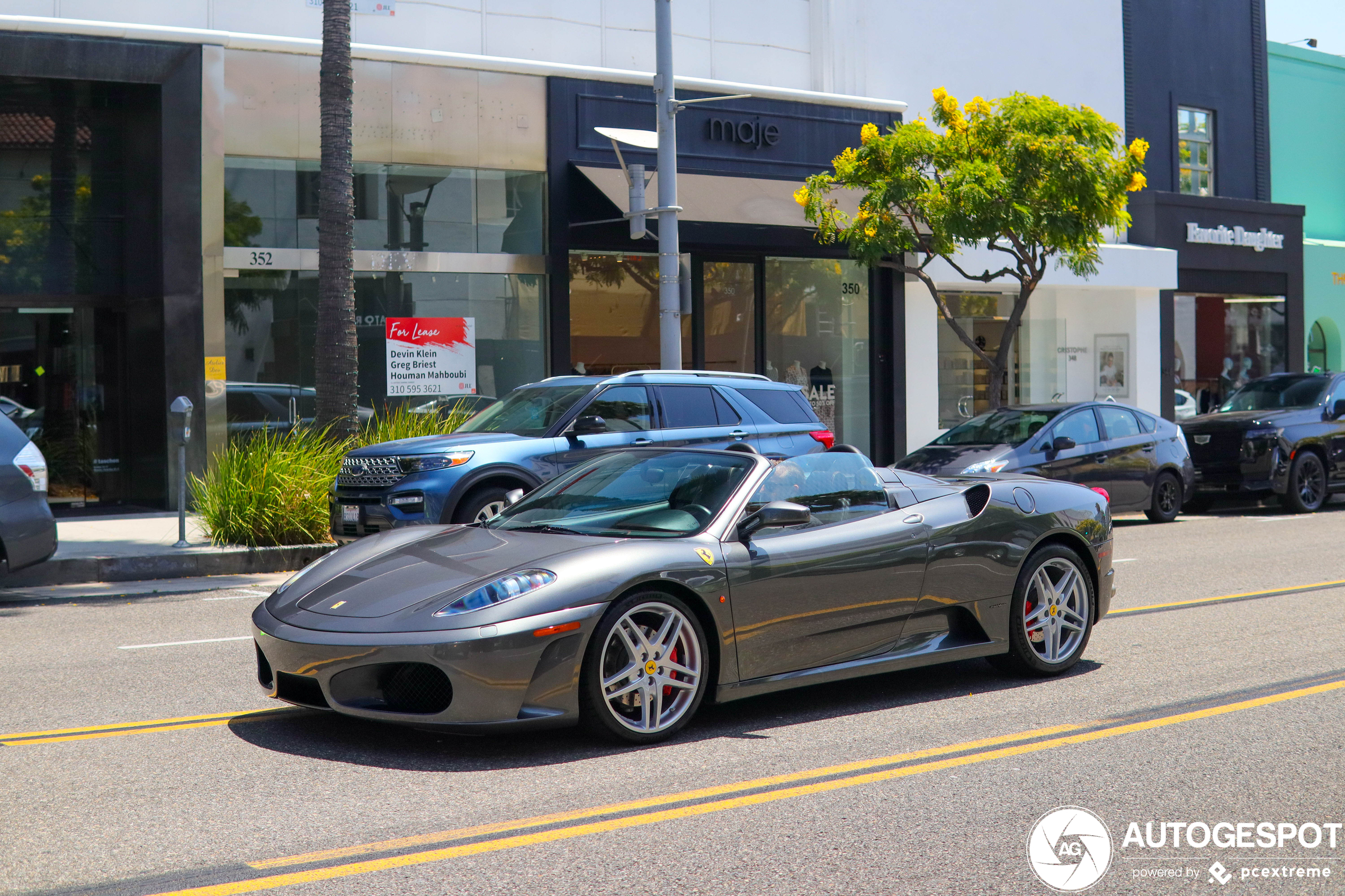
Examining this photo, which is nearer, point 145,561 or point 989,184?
point 145,561

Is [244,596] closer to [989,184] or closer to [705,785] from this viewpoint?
[705,785]

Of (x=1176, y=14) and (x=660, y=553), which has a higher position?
(x=1176, y=14)

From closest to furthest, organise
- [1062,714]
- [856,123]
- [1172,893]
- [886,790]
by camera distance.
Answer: [1172,893] < [886,790] < [1062,714] < [856,123]

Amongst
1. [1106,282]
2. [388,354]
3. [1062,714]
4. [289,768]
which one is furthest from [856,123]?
[289,768]

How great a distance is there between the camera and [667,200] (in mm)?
16391

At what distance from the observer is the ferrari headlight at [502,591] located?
5340mm

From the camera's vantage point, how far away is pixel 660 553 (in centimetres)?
573

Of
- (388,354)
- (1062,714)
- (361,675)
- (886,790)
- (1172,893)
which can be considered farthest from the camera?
(388,354)

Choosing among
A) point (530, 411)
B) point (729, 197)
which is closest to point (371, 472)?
point (530, 411)

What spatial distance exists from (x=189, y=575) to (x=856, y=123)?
13837mm

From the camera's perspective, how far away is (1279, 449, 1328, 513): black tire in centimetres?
1744

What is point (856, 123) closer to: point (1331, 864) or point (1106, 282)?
point (1106, 282)

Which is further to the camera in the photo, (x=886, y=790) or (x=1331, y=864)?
(x=886, y=790)

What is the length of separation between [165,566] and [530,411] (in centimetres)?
358
